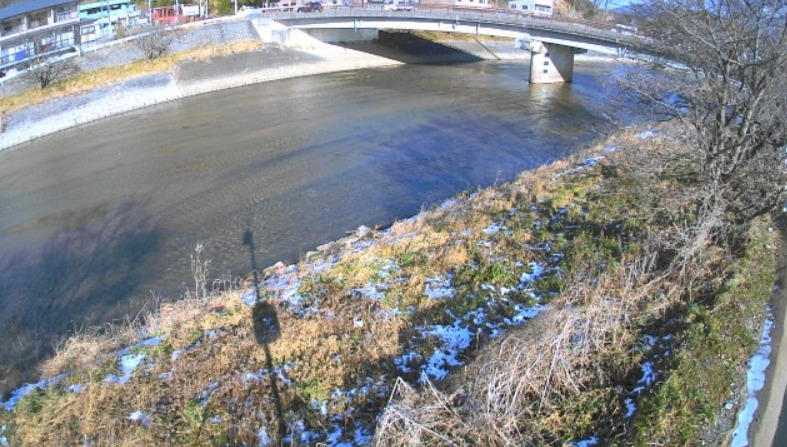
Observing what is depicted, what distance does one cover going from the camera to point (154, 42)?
4238 centimetres

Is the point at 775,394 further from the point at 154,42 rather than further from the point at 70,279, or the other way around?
the point at 154,42

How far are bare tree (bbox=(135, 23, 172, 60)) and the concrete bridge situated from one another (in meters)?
9.01

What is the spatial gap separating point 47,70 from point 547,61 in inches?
1298

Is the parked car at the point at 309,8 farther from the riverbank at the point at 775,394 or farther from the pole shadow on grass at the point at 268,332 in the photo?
Answer: the riverbank at the point at 775,394

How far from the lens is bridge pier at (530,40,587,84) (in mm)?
44562

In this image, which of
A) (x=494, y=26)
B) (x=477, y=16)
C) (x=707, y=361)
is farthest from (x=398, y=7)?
(x=707, y=361)

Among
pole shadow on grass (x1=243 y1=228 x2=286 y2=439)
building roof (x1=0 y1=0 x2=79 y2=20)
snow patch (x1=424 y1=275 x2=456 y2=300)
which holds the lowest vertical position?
pole shadow on grass (x1=243 y1=228 x2=286 y2=439)

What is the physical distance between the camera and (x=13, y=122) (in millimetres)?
30562

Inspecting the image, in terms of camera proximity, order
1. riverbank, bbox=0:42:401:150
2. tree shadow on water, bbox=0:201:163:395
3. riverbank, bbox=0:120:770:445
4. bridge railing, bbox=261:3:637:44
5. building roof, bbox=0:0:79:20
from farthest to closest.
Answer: bridge railing, bbox=261:3:637:44, building roof, bbox=0:0:79:20, riverbank, bbox=0:42:401:150, tree shadow on water, bbox=0:201:163:395, riverbank, bbox=0:120:770:445

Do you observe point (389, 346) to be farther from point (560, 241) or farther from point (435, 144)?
point (435, 144)

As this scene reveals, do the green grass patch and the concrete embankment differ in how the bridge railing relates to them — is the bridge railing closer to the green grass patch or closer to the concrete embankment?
the concrete embankment

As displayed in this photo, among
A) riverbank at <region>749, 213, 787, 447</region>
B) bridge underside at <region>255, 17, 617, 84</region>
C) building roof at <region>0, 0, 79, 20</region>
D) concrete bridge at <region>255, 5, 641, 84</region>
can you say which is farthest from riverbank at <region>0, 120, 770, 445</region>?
building roof at <region>0, 0, 79, 20</region>

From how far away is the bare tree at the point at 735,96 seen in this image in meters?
10.6

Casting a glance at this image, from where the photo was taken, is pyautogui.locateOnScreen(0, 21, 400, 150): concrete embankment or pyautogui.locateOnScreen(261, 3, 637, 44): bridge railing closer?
pyautogui.locateOnScreen(0, 21, 400, 150): concrete embankment
